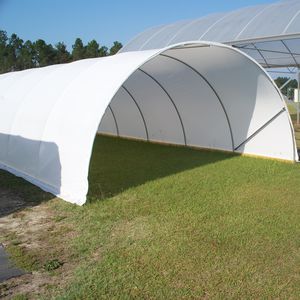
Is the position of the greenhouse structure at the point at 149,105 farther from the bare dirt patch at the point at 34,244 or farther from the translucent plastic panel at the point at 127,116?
the bare dirt patch at the point at 34,244

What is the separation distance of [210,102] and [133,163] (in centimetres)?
317

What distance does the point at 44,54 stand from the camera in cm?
5428

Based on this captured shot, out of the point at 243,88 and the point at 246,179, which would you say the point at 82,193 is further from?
the point at 243,88

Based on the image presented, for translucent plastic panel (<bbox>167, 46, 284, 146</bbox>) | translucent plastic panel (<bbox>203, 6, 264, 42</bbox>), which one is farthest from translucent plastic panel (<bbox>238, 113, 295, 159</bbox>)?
translucent plastic panel (<bbox>203, 6, 264, 42</bbox>)

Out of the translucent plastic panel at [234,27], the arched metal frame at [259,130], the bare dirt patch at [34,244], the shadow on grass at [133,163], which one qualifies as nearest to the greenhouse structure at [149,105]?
the arched metal frame at [259,130]

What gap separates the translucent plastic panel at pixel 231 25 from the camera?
68.6 feet

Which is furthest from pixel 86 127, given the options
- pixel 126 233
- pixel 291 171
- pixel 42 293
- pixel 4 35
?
pixel 4 35

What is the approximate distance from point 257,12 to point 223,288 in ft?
65.9

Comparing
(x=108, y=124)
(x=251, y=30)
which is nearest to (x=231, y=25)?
(x=251, y=30)

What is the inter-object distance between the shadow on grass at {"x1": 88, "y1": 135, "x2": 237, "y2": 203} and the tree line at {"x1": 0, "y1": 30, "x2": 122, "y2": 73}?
40.5 m

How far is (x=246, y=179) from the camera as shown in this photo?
1006cm

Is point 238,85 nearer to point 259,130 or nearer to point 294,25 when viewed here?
point 259,130

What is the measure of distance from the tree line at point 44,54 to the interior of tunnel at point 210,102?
40.4 m

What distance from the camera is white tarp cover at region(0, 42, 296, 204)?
8.38 m
